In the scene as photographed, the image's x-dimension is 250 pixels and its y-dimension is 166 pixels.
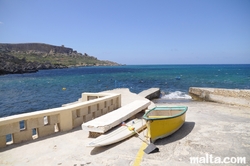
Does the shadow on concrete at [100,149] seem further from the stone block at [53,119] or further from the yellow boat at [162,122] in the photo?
the stone block at [53,119]

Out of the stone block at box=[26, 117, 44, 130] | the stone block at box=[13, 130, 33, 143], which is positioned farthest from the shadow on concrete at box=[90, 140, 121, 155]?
the stone block at box=[13, 130, 33, 143]

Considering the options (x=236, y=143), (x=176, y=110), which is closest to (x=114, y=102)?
(x=176, y=110)

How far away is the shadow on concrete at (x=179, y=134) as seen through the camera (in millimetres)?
5797

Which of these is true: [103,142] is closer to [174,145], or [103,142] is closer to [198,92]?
[174,145]

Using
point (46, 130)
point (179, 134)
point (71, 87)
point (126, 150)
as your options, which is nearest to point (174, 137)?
point (179, 134)

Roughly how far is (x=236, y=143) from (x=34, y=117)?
6173 mm

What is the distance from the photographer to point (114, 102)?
8.89m

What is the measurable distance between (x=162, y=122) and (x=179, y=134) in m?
1.15

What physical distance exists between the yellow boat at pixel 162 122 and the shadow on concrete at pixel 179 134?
14 centimetres

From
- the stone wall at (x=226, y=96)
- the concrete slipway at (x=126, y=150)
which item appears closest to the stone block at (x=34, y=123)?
the concrete slipway at (x=126, y=150)

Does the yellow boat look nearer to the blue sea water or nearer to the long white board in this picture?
the long white board

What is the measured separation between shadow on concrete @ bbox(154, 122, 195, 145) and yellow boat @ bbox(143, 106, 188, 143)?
14 cm

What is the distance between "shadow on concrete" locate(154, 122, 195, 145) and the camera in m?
5.80

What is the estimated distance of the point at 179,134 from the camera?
6418 mm
